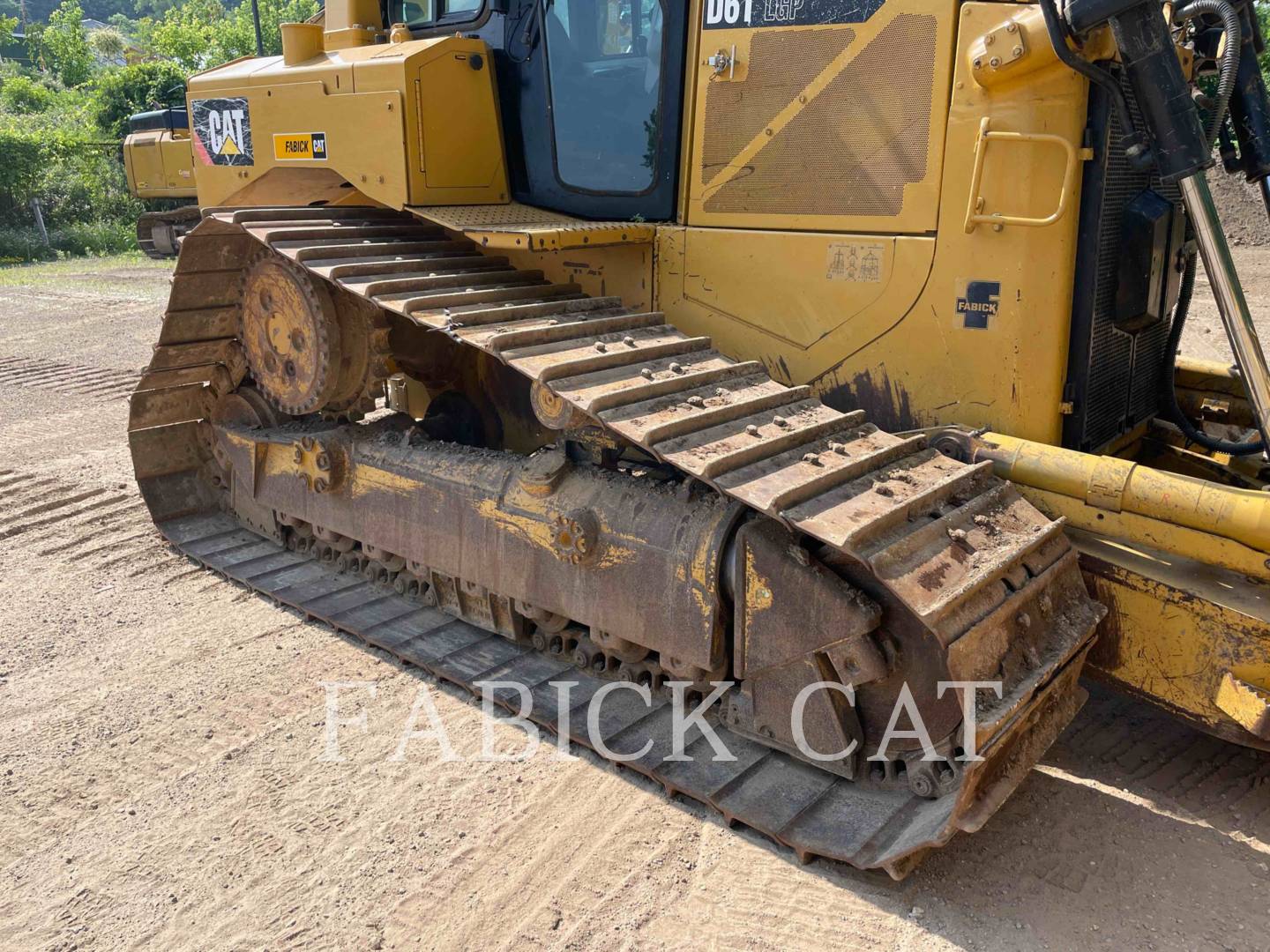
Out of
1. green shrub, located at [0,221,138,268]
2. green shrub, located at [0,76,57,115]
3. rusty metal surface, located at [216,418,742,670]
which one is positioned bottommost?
green shrub, located at [0,221,138,268]

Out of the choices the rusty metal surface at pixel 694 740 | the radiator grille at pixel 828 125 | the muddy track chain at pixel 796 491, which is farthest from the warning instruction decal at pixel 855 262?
the rusty metal surface at pixel 694 740

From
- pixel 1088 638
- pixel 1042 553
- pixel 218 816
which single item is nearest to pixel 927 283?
pixel 1042 553

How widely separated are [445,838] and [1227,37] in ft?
11.2

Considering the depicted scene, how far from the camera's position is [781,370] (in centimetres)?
413

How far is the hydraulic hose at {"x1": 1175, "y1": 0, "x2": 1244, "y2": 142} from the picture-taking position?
3162mm

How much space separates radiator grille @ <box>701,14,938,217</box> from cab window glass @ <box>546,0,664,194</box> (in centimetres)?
31

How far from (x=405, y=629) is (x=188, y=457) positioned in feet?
6.85

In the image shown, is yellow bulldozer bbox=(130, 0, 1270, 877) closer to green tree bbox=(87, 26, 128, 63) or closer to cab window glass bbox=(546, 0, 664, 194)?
cab window glass bbox=(546, 0, 664, 194)

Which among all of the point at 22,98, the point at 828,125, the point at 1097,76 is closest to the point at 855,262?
the point at 828,125

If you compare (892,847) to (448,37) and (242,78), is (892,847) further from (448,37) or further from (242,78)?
(242,78)

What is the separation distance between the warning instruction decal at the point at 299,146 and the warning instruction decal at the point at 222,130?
0.76 feet

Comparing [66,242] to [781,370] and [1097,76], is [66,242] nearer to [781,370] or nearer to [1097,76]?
[781,370]

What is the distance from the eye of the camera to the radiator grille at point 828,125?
362cm

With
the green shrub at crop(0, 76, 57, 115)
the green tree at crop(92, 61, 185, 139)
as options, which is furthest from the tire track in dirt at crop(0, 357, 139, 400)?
the green shrub at crop(0, 76, 57, 115)
